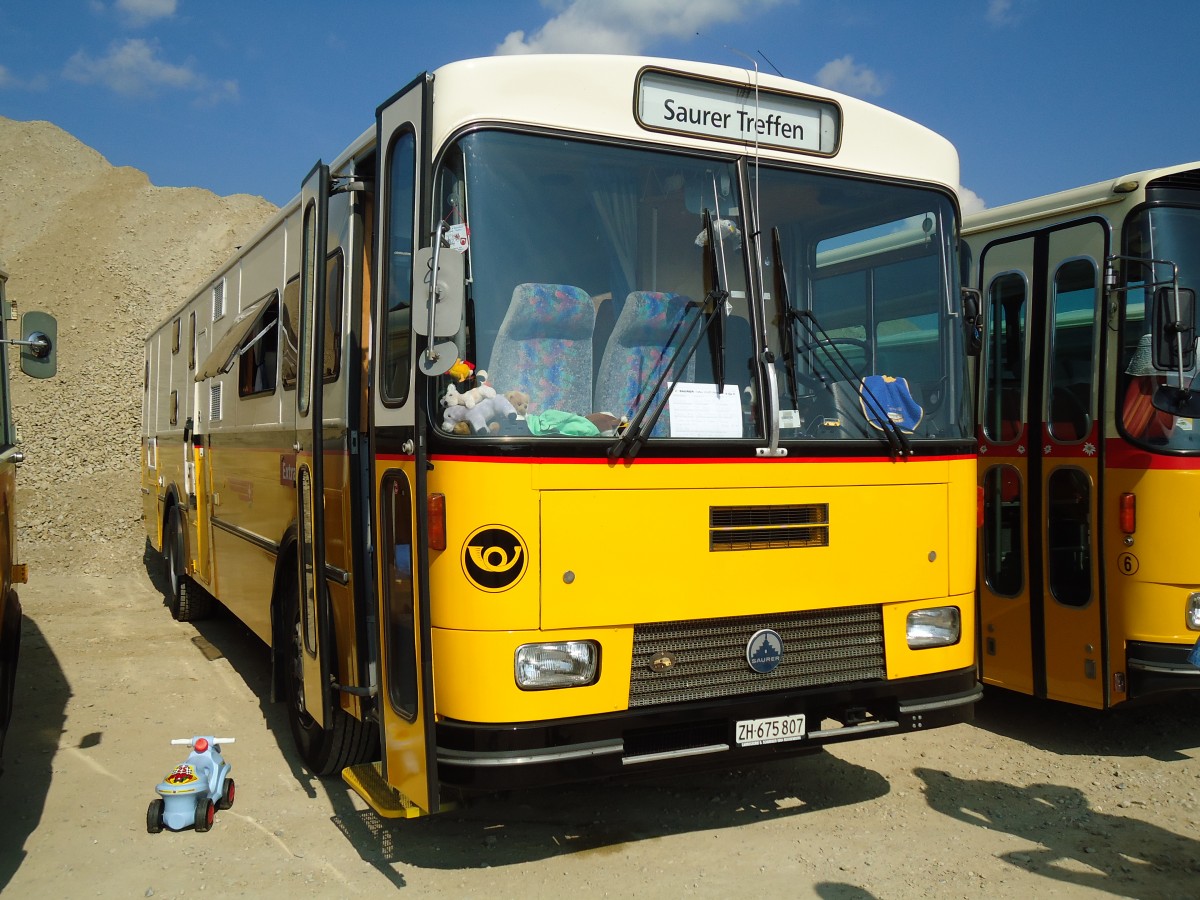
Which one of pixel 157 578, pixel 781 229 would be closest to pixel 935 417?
pixel 781 229

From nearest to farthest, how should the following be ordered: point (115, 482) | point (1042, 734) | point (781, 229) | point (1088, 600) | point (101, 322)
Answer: point (781, 229) → point (1088, 600) → point (1042, 734) → point (115, 482) → point (101, 322)

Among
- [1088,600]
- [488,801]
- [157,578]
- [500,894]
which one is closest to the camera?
[500,894]

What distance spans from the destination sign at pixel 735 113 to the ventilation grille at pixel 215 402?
484cm

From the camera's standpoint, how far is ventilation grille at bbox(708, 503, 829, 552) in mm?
4285

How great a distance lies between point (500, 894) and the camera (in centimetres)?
426

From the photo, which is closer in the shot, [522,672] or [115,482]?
[522,672]

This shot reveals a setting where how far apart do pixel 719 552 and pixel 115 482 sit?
19.1 meters

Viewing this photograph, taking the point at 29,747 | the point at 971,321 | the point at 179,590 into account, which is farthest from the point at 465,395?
the point at 179,590

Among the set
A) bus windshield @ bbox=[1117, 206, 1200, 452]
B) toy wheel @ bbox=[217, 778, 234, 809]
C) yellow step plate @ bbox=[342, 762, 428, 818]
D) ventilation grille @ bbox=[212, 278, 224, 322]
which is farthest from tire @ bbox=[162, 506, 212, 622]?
bus windshield @ bbox=[1117, 206, 1200, 452]

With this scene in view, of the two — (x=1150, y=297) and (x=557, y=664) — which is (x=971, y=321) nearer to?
(x=1150, y=297)

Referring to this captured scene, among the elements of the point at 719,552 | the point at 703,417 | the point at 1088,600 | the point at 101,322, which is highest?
the point at 101,322

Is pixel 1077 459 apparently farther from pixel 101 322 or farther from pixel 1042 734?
pixel 101 322

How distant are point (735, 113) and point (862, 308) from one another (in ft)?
3.56

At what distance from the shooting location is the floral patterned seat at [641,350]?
13.8ft
